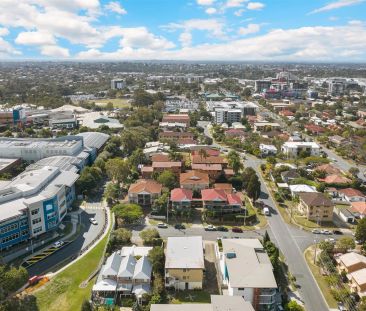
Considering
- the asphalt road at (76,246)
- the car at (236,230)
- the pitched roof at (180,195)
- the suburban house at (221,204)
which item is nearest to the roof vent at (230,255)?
the car at (236,230)

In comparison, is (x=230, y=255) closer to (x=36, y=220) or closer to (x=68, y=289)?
(x=68, y=289)

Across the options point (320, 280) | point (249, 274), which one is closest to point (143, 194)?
point (249, 274)

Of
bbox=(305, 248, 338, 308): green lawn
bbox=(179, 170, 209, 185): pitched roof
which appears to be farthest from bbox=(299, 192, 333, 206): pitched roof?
bbox=(179, 170, 209, 185): pitched roof

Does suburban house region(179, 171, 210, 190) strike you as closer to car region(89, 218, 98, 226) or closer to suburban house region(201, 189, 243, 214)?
suburban house region(201, 189, 243, 214)

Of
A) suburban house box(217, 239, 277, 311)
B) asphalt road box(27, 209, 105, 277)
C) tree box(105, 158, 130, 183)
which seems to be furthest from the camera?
tree box(105, 158, 130, 183)

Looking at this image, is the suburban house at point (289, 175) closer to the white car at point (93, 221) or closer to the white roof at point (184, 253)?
the white roof at point (184, 253)
